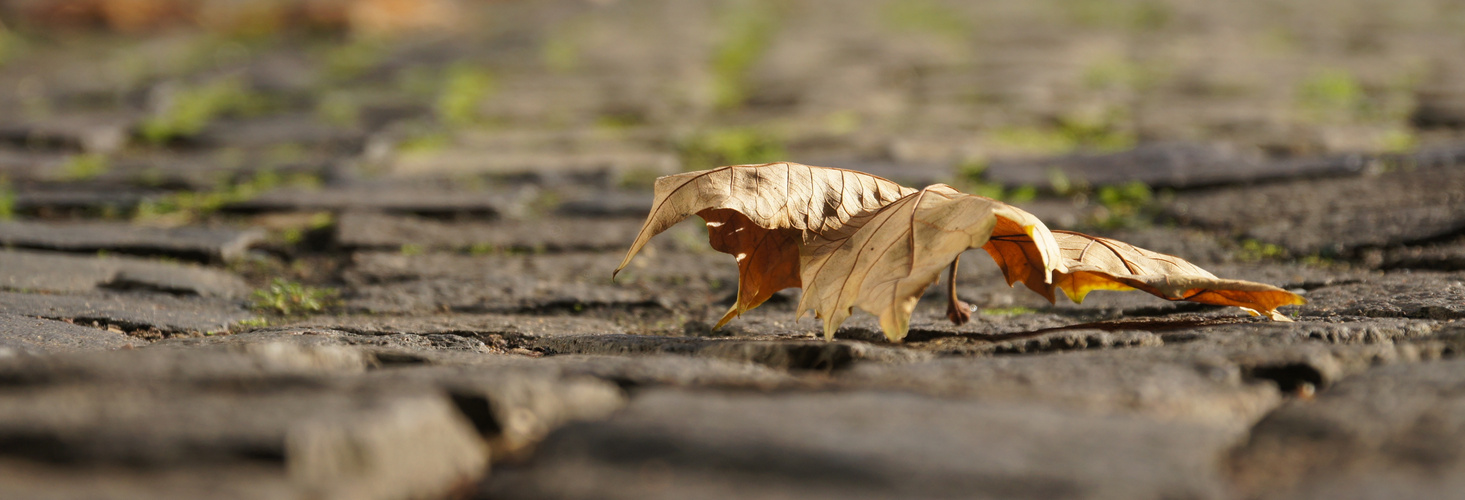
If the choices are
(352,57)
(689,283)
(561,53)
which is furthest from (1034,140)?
(352,57)

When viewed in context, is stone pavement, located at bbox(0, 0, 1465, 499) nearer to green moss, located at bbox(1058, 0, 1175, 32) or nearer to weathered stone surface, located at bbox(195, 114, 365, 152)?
weathered stone surface, located at bbox(195, 114, 365, 152)

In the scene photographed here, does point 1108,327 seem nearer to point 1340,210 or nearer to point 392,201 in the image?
point 1340,210

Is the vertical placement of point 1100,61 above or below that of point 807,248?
above

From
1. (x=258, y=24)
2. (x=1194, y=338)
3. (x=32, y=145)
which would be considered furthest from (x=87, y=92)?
(x=1194, y=338)

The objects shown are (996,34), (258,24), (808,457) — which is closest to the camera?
(808,457)

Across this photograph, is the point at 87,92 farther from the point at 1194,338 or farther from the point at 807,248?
the point at 1194,338

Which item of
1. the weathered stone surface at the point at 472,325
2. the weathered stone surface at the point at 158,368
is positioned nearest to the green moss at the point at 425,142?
the weathered stone surface at the point at 472,325
